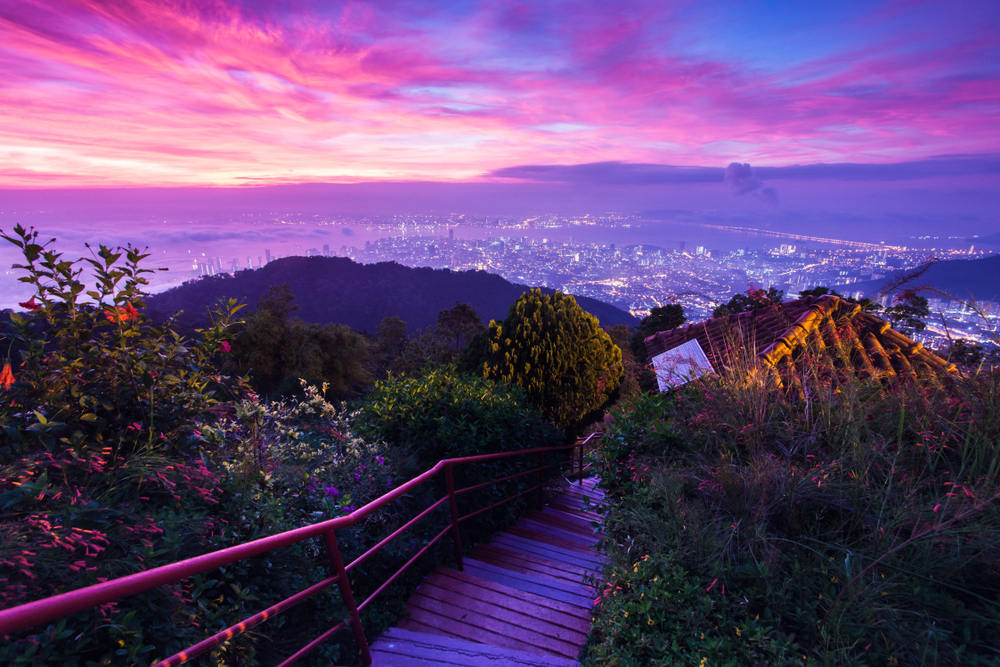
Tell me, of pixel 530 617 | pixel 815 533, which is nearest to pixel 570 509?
pixel 530 617

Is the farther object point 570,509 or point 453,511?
point 570,509

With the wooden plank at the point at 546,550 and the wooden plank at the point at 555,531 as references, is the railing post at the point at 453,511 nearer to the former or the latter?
the wooden plank at the point at 546,550

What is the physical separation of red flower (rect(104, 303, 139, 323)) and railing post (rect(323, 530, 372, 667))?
1.63 meters

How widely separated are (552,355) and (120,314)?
A: 7.01 m

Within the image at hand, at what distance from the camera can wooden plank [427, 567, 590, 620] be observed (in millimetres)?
2957

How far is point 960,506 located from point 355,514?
2717mm

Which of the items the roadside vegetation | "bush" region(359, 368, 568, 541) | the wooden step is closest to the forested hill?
"bush" region(359, 368, 568, 541)

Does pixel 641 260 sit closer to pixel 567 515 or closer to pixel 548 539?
pixel 567 515

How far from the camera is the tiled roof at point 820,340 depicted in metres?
3.73

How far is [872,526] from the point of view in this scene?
2146 millimetres

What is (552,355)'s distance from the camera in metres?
8.57

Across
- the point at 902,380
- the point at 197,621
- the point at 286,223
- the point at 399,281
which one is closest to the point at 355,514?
the point at 197,621

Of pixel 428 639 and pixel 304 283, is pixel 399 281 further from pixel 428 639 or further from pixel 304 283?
pixel 428 639

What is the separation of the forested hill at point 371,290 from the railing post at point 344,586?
59.7 meters
